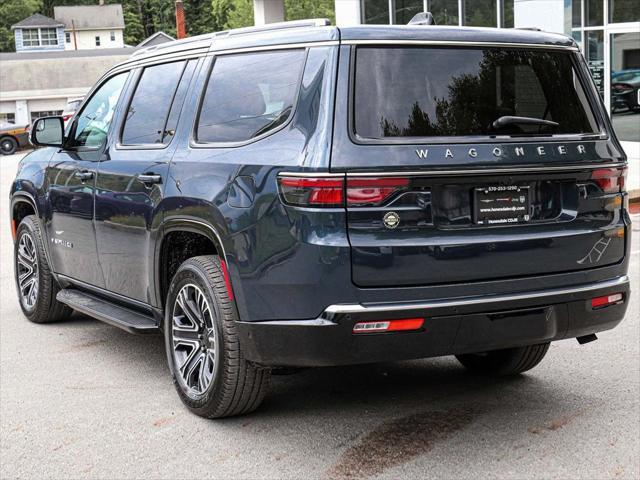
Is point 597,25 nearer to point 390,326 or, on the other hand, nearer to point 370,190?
point 370,190

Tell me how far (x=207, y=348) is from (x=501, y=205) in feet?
5.39

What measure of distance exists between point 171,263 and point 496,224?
1.95 metres

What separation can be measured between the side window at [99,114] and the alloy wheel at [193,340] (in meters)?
1.57

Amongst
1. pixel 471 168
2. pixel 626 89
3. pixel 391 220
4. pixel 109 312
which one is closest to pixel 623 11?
pixel 626 89

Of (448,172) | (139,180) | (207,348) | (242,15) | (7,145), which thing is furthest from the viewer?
(242,15)

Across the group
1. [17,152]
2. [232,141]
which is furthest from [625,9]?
[17,152]

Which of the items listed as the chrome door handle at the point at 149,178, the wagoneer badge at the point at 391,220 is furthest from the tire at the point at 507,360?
the chrome door handle at the point at 149,178

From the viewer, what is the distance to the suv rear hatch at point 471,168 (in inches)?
171

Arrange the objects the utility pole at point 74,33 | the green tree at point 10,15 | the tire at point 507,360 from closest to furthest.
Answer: the tire at point 507,360, the utility pole at point 74,33, the green tree at point 10,15

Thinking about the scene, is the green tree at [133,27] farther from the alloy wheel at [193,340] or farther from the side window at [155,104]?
the alloy wheel at [193,340]

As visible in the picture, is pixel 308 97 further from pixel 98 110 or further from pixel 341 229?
pixel 98 110

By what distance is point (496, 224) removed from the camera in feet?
14.9

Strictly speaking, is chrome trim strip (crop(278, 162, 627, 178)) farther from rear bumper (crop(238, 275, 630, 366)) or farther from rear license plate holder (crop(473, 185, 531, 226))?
rear bumper (crop(238, 275, 630, 366))

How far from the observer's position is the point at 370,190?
4.33m
